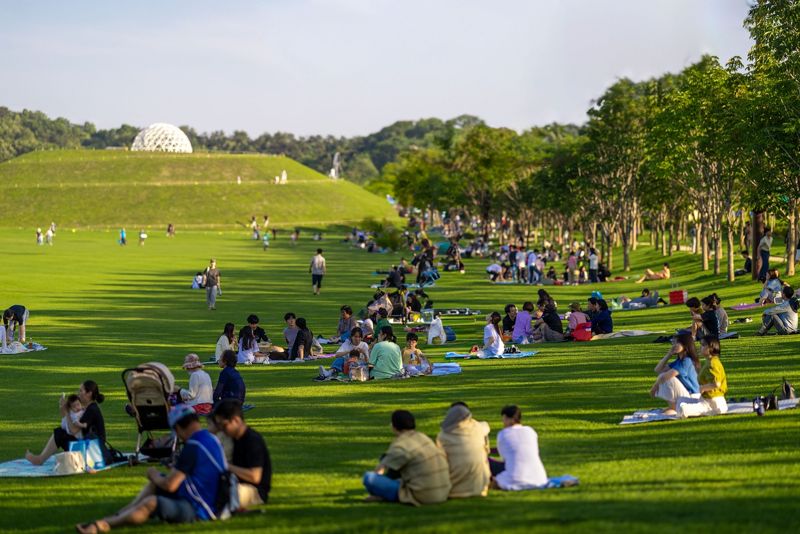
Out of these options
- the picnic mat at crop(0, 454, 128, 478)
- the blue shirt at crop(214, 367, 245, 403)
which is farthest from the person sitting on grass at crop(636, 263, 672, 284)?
the picnic mat at crop(0, 454, 128, 478)

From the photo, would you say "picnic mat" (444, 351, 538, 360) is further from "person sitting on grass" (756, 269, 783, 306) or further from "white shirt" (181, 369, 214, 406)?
"person sitting on grass" (756, 269, 783, 306)

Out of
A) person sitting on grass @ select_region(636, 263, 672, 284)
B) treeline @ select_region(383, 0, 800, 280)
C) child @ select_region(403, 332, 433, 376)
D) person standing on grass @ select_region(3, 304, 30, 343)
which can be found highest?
treeline @ select_region(383, 0, 800, 280)

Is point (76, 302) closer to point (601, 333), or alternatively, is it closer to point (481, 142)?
point (601, 333)

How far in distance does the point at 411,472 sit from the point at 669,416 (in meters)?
6.07

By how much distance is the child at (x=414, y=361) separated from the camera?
77.8 ft

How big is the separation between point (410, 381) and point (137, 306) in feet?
73.7

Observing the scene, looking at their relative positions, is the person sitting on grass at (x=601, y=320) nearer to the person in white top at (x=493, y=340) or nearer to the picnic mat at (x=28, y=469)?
the person in white top at (x=493, y=340)

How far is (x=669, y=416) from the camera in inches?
658

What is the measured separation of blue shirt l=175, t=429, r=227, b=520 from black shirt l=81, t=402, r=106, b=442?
3698mm

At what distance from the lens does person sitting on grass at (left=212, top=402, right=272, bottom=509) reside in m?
12.1

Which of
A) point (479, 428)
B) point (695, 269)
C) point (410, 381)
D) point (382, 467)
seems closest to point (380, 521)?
point (382, 467)

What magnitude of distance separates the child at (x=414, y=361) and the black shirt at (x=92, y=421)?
9491 millimetres

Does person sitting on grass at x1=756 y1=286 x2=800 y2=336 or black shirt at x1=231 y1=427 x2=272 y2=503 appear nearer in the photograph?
black shirt at x1=231 y1=427 x2=272 y2=503


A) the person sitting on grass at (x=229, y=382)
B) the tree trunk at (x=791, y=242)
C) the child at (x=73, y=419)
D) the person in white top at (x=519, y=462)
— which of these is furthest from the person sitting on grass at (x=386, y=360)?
the tree trunk at (x=791, y=242)
